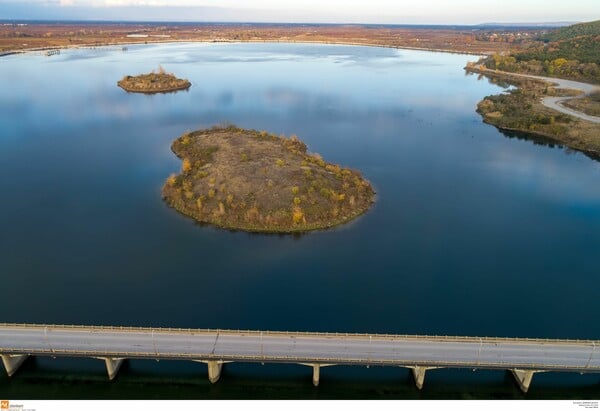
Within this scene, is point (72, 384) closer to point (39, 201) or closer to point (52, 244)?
point (52, 244)

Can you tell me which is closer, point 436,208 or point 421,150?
point 436,208

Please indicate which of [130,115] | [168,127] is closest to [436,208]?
[168,127]

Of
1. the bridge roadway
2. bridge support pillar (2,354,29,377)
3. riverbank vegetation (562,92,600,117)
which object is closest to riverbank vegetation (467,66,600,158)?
riverbank vegetation (562,92,600,117)

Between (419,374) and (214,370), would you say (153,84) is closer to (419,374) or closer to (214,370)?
(214,370)

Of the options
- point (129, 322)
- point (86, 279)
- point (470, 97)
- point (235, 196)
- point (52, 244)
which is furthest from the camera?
point (470, 97)

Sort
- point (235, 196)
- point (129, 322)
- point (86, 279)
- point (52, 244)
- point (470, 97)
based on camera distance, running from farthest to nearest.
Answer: point (470, 97) → point (235, 196) → point (52, 244) → point (86, 279) → point (129, 322)

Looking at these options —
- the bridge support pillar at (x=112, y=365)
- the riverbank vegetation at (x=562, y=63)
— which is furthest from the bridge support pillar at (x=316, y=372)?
the riverbank vegetation at (x=562, y=63)
